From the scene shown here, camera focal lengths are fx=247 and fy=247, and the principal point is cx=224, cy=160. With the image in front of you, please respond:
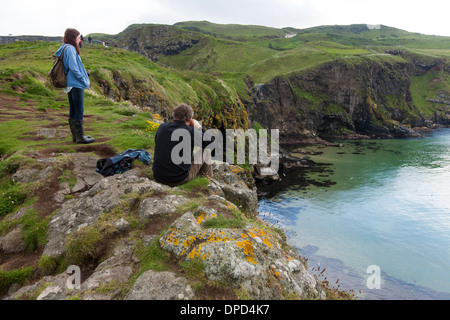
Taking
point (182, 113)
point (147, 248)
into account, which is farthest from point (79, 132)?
point (147, 248)

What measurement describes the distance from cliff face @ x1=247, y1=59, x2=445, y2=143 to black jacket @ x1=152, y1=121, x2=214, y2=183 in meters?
97.7

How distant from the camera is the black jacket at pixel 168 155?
24.4 feet

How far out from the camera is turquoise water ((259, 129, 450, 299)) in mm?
25172

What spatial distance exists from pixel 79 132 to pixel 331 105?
130971 millimetres

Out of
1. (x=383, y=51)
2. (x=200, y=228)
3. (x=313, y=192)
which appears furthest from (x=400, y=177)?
(x=383, y=51)

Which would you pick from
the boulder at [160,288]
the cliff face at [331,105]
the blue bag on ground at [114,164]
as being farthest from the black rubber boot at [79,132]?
the cliff face at [331,105]

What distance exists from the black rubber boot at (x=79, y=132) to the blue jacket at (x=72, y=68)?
1.80 m

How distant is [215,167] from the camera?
12.1 meters

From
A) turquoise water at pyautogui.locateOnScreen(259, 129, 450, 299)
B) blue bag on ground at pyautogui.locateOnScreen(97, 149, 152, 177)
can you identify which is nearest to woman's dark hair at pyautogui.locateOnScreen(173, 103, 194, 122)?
blue bag on ground at pyautogui.locateOnScreen(97, 149, 152, 177)

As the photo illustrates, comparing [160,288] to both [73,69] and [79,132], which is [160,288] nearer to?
[73,69]

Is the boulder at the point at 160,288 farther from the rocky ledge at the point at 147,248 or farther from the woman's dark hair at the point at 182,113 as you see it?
the woman's dark hair at the point at 182,113
